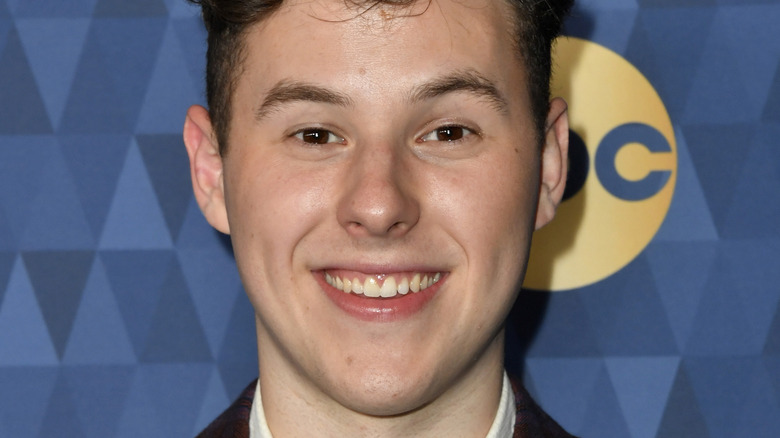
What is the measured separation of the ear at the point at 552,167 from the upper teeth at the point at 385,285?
337mm

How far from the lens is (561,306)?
7.62 ft

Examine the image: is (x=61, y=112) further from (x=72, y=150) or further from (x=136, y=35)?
(x=136, y=35)

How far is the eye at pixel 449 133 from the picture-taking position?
5.37ft

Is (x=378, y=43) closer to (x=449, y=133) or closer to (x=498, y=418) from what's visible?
(x=449, y=133)

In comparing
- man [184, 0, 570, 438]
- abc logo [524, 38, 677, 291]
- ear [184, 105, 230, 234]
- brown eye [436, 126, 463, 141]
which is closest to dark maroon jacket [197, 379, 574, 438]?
man [184, 0, 570, 438]

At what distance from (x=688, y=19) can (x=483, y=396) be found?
1079 millimetres

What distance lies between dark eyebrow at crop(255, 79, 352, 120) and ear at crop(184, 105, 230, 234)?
0.78ft

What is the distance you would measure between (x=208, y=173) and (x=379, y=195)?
49 cm

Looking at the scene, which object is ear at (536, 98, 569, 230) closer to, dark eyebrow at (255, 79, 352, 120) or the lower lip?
the lower lip

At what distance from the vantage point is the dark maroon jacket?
1.85 metres

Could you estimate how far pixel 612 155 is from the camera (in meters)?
2.27

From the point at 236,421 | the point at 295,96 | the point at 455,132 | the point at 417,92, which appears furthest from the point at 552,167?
the point at 236,421

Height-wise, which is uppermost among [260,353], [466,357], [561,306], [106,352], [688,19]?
[688,19]

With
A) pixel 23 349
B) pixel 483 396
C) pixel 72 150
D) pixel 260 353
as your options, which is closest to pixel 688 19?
pixel 483 396
